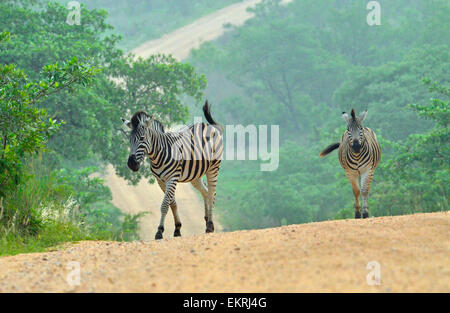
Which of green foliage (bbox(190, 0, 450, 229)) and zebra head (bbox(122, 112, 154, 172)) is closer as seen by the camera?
zebra head (bbox(122, 112, 154, 172))

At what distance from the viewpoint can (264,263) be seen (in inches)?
260

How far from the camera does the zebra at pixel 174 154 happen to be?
428 inches

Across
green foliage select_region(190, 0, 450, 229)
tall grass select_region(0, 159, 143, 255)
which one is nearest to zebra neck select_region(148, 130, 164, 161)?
tall grass select_region(0, 159, 143, 255)

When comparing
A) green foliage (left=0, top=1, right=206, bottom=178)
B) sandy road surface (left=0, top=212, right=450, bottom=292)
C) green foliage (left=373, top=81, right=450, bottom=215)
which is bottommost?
sandy road surface (left=0, top=212, right=450, bottom=292)

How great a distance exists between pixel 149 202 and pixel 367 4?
84.7 ft

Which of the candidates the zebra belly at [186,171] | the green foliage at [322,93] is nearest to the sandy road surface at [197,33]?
the green foliage at [322,93]

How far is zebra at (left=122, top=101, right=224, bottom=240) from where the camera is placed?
10.9m

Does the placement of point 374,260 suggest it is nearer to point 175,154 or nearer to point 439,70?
point 175,154

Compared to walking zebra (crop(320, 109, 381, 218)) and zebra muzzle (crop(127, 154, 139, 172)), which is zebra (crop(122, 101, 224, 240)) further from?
walking zebra (crop(320, 109, 381, 218))

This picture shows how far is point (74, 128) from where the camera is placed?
20719 millimetres

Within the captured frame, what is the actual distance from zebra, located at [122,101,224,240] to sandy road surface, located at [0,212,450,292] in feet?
7.33

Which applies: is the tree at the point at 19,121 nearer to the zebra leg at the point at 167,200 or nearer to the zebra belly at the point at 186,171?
the zebra belly at the point at 186,171

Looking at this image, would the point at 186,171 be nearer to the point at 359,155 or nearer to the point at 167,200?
the point at 167,200
